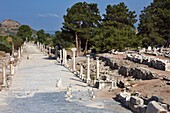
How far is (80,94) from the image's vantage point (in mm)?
18859

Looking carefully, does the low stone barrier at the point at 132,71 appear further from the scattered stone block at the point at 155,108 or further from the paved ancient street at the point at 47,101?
the scattered stone block at the point at 155,108

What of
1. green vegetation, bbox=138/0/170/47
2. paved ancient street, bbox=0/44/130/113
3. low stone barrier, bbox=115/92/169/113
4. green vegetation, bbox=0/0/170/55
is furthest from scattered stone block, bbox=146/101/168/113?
green vegetation, bbox=138/0/170/47

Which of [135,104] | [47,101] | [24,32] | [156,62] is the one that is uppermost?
[24,32]

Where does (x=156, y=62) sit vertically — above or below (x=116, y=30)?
below

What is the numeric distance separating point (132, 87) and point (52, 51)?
51.2 metres

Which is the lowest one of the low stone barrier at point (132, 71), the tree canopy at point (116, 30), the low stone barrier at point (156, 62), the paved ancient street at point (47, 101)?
the paved ancient street at point (47, 101)

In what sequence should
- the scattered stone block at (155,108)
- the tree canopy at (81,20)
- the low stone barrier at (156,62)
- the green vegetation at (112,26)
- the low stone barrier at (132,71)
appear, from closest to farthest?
the scattered stone block at (155,108), the low stone barrier at (132,71), the low stone barrier at (156,62), the green vegetation at (112,26), the tree canopy at (81,20)

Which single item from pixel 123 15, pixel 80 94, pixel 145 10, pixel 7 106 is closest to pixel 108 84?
pixel 80 94

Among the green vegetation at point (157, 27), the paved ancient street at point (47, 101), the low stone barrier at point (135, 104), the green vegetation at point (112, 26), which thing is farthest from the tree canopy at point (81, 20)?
the low stone barrier at point (135, 104)

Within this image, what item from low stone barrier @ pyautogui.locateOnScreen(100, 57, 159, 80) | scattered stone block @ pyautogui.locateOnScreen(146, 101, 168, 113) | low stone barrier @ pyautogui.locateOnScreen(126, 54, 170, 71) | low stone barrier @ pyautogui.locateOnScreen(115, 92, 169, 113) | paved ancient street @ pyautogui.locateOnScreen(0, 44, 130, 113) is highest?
low stone barrier @ pyautogui.locateOnScreen(126, 54, 170, 71)

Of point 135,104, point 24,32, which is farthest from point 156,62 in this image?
point 24,32

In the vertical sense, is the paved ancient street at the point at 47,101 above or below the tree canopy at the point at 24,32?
below

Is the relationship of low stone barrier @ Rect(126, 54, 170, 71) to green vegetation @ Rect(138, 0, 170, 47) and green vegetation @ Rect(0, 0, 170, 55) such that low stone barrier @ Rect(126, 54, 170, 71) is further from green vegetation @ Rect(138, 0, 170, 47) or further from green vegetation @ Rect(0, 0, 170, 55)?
green vegetation @ Rect(138, 0, 170, 47)

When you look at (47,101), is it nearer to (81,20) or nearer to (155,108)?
(155,108)
